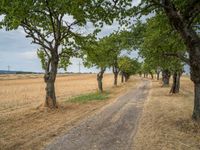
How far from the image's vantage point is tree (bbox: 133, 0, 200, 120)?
14883mm

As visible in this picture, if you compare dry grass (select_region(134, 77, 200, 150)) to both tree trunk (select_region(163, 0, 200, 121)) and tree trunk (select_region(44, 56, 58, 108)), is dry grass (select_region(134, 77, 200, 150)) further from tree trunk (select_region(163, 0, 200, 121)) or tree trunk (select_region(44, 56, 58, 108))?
tree trunk (select_region(44, 56, 58, 108))

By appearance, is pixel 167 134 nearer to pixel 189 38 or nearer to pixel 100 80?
pixel 189 38

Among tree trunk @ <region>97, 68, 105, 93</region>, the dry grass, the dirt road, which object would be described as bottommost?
the dry grass

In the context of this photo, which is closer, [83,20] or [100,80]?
[83,20]

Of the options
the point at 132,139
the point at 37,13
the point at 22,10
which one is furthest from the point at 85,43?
the point at 132,139

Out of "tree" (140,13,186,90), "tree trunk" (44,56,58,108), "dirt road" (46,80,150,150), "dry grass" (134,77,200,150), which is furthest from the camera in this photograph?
"tree trunk" (44,56,58,108)

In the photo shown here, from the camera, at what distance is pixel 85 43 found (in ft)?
83.9

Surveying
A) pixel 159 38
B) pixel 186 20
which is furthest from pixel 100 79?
pixel 186 20

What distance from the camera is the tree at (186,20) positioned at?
14883 mm

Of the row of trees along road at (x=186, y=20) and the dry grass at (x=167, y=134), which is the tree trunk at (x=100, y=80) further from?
the row of trees along road at (x=186, y=20)

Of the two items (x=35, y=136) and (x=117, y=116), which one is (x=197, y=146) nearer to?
(x=35, y=136)

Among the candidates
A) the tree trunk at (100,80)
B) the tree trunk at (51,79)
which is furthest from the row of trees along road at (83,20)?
the tree trunk at (100,80)

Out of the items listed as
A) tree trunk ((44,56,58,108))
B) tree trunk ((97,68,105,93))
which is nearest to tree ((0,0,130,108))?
tree trunk ((44,56,58,108))

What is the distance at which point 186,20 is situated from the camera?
1567 centimetres
